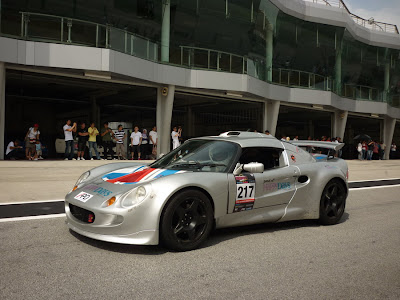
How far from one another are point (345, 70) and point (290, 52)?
21.9ft

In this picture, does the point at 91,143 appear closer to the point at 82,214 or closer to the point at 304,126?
the point at 82,214

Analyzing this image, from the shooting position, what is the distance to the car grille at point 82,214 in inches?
159

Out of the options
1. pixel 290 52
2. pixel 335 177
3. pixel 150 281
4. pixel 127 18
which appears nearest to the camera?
pixel 150 281

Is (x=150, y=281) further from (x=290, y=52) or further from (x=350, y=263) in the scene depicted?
(x=290, y=52)

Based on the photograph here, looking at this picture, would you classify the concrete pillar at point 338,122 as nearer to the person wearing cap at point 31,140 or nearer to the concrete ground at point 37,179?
the concrete ground at point 37,179

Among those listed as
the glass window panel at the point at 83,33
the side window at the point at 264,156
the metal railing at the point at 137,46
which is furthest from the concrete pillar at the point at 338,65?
the side window at the point at 264,156

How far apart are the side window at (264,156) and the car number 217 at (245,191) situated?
1.21 feet

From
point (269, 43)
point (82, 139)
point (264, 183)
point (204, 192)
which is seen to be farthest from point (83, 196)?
point (269, 43)

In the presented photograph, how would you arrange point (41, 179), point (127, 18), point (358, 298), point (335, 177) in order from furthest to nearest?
point (127, 18), point (41, 179), point (335, 177), point (358, 298)

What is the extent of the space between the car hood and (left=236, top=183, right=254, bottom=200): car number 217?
2.39ft

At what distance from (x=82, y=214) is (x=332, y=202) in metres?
3.64

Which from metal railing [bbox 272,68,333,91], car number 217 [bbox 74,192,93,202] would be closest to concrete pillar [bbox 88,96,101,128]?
metal railing [bbox 272,68,333,91]

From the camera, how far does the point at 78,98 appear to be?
28.7 meters

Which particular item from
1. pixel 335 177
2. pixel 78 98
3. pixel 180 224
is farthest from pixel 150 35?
pixel 180 224
